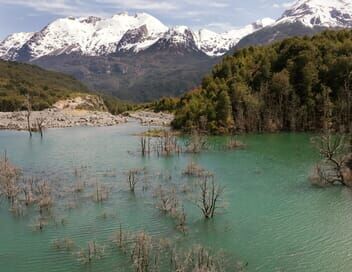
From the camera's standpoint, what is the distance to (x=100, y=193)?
41.0 m

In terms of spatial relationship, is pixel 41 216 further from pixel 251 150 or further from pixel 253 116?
pixel 253 116

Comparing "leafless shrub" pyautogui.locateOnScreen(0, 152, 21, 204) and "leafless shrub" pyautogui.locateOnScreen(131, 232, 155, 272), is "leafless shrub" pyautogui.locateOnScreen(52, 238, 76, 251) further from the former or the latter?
"leafless shrub" pyautogui.locateOnScreen(0, 152, 21, 204)

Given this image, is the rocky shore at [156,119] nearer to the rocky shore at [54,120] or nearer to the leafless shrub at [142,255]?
the rocky shore at [54,120]

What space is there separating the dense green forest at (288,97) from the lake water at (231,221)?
33538mm

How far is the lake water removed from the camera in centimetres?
2741

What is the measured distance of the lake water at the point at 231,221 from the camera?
27.4 m

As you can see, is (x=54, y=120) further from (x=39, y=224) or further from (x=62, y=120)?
(x=39, y=224)

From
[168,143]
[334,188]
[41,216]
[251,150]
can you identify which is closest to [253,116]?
[251,150]

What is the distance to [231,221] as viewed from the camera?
1347 inches

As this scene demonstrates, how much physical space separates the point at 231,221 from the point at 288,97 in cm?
6782

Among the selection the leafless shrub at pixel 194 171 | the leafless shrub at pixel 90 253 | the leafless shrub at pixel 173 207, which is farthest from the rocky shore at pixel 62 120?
the leafless shrub at pixel 90 253

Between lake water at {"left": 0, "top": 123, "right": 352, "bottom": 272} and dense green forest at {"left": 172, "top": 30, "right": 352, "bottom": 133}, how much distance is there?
33.5 metres

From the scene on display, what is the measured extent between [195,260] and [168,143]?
1703 inches

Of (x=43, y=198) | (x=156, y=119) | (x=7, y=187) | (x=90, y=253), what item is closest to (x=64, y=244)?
(x=90, y=253)
